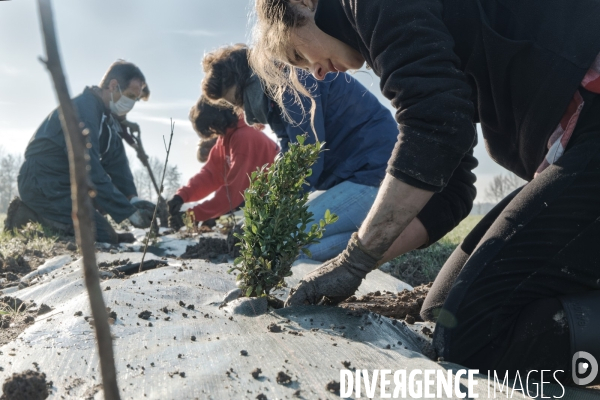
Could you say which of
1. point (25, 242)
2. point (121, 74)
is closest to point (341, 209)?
point (25, 242)

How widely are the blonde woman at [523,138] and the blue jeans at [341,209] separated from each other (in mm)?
1978

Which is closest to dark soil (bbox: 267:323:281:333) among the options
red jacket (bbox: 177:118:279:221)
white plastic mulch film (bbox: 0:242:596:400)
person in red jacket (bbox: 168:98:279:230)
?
white plastic mulch film (bbox: 0:242:596:400)

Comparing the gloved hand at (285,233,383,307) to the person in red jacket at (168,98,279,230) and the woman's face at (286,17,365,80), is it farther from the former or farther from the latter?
the person in red jacket at (168,98,279,230)

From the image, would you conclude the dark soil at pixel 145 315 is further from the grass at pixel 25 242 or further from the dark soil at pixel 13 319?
the grass at pixel 25 242

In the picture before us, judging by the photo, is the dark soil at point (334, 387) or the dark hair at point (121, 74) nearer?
the dark soil at point (334, 387)

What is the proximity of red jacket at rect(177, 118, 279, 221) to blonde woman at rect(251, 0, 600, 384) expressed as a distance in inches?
150

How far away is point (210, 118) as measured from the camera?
580 centimetres

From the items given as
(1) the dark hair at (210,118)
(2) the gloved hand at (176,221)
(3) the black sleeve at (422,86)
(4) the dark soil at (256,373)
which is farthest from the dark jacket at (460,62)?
(2) the gloved hand at (176,221)

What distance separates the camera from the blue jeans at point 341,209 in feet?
13.2

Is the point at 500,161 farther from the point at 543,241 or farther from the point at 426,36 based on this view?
the point at 426,36

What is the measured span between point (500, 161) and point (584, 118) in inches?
22.4

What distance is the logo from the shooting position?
5.65 feet

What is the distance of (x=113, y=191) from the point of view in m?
6.92

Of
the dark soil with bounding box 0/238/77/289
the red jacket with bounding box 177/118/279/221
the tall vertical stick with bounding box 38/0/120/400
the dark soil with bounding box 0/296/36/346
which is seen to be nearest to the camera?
the tall vertical stick with bounding box 38/0/120/400
